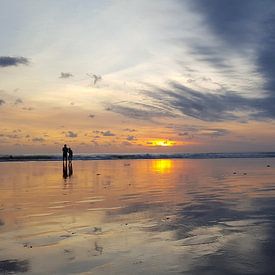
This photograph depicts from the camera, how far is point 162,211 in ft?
44.9

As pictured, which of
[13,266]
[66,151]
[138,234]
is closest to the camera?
[13,266]

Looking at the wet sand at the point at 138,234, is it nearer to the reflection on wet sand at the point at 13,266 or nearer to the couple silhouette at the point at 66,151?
the reflection on wet sand at the point at 13,266

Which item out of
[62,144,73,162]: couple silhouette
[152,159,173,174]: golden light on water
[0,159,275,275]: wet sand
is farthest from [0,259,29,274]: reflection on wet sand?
[62,144,73,162]: couple silhouette

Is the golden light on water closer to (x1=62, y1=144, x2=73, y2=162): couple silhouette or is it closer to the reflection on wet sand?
(x1=62, y1=144, x2=73, y2=162): couple silhouette

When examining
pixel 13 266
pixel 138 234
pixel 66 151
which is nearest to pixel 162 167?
pixel 66 151

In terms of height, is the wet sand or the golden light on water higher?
the golden light on water

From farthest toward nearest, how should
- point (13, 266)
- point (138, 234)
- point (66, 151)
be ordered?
point (66, 151) < point (138, 234) < point (13, 266)

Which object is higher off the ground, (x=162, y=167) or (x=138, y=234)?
(x=162, y=167)

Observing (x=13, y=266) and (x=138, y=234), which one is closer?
(x=13, y=266)

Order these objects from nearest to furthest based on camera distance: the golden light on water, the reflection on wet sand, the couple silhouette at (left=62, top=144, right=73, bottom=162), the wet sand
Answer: the reflection on wet sand, the wet sand, the golden light on water, the couple silhouette at (left=62, top=144, right=73, bottom=162)

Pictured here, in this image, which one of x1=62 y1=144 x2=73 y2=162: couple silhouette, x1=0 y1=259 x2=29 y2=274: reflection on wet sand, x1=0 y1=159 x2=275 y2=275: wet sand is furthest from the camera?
x1=62 y1=144 x2=73 y2=162: couple silhouette

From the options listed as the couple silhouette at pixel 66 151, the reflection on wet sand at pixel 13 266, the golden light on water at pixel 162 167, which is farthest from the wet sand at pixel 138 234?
the couple silhouette at pixel 66 151

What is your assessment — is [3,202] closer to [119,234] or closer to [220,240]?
[119,234]

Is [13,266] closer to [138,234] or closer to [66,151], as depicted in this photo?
[138,234]
